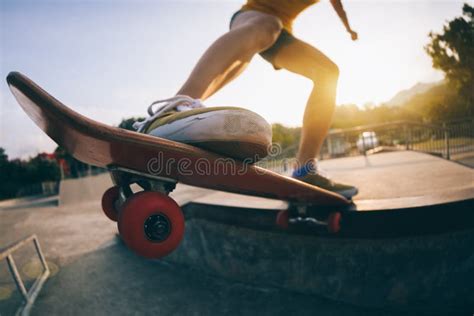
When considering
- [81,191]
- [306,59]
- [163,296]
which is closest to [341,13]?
[306,59]

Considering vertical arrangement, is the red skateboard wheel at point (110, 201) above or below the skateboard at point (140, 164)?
A: below

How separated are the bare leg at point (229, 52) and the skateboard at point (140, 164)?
38 centimetres

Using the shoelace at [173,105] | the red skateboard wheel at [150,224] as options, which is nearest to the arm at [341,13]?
the shoelace at [173,105]

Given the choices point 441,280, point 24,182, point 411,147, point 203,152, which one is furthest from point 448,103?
point 24,182

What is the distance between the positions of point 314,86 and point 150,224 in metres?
1.36

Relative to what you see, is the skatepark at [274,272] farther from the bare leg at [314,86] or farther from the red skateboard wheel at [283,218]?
the bare leg at [314,86]

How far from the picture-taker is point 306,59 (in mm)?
1661

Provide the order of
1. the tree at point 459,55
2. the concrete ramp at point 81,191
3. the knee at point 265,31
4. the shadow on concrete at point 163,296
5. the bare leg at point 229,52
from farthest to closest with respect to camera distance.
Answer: the tree at point 459,55
the concrete ramp at point 81,191
the shadow on concrete at point 163,296
the knee at point 265,31
the bare leg at point 229,52

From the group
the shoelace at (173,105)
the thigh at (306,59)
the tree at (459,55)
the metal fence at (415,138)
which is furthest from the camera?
the tree at (459,55)

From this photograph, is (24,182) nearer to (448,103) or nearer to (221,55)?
(221,55)

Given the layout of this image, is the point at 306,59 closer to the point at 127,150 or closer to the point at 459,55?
the point at 127,150

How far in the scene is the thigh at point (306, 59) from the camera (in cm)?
165

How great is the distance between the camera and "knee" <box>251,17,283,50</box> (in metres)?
1.34

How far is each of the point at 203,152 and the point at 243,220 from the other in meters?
1.48
